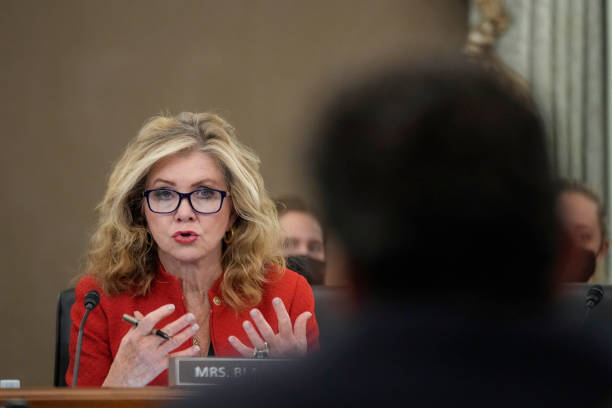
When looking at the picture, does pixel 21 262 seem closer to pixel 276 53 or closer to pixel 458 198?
pixel 276 53

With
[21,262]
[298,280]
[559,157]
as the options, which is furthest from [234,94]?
[559,157]

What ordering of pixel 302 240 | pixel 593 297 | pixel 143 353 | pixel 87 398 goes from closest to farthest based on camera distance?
pixel 87 398 < pixel 143 353 < pixel 593 297 < pixel 302 240

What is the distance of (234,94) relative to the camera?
5.17m

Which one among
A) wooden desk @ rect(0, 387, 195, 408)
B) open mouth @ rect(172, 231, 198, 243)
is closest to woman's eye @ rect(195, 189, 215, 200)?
open mouth @ rect(172, 231, 198, 243)

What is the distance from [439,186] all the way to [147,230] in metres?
2.06

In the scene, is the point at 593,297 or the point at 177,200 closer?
the point at 593,297

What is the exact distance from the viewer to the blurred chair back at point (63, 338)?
2.95 meters

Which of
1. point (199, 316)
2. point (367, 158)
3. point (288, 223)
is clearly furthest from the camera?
point (288, 223)

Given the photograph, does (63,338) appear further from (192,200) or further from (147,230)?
(192,200)

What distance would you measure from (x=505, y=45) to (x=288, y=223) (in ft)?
5.68

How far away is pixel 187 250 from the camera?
108 inches

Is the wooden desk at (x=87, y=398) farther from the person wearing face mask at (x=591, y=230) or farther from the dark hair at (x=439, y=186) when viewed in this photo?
the person wearing face mask at (x=591, y=230)

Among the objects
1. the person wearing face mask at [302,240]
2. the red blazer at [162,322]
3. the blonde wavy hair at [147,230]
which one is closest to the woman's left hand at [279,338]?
the red blazer at [162,322]

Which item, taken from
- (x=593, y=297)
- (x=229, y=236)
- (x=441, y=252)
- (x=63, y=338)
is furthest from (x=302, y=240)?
(x=441, y=252)
